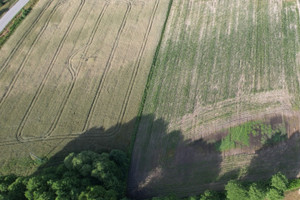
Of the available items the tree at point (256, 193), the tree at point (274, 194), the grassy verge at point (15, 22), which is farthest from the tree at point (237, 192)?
the grassy verge at point (15, 22)

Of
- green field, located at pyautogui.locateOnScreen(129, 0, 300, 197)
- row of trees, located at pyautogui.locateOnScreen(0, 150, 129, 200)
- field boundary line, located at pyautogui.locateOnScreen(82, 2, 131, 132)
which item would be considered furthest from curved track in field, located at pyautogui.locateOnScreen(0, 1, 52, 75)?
green field, located at pyautogui.locateOnScreen(129, 0, 300, 197)

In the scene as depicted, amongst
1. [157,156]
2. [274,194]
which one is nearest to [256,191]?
[274,194]

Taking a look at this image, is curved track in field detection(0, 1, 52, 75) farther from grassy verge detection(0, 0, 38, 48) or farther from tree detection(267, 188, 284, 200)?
tree detection(267, 188, 284, 200)

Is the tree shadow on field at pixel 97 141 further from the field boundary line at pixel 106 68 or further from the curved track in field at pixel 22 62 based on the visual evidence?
the curved track in field at pixel 22 62

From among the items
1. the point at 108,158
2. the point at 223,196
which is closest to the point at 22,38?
the point at 108,158

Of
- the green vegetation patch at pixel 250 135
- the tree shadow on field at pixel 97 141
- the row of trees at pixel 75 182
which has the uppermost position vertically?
the green vegetation patch at pixel 250 135
